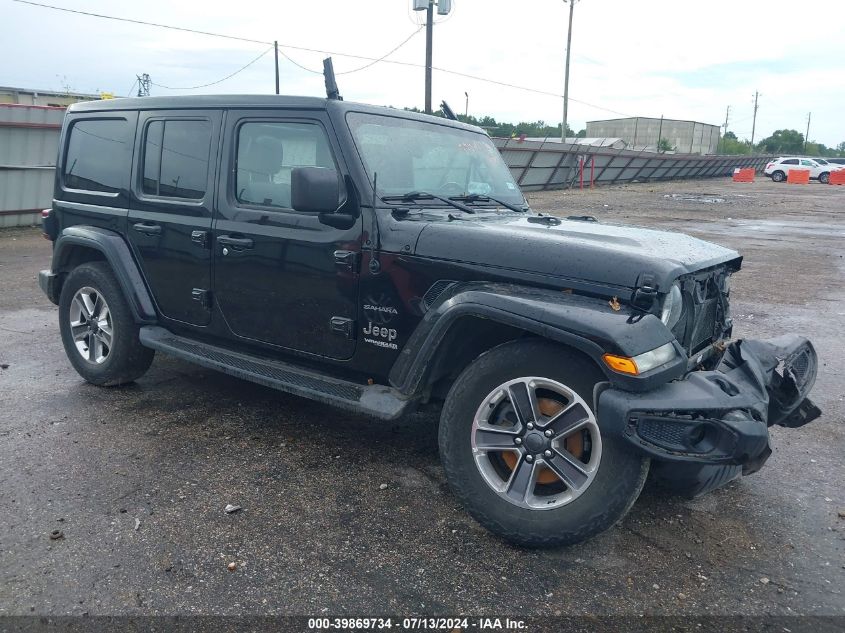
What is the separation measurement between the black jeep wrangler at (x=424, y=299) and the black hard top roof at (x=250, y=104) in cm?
1

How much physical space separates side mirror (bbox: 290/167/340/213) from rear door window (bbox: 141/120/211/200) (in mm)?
1122

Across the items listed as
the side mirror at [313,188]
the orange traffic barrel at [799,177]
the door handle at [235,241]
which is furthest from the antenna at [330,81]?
the orange traffic barrel at [799,177]

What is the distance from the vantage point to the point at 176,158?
15.2ft

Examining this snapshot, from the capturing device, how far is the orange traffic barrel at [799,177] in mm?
43959

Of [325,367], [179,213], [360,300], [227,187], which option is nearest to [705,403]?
[360,300]

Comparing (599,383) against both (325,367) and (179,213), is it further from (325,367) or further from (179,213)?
(179,213)

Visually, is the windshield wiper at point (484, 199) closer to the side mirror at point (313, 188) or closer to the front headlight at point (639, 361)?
the side mirror at point (313, 188)

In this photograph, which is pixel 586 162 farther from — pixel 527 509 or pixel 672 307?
pixel 527 509

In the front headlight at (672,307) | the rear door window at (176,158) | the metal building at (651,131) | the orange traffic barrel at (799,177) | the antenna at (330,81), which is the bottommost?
the front headlight at (672,307)

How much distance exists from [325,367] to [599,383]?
65.3 inches

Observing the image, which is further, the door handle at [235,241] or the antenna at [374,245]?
the door handle at [235,241]

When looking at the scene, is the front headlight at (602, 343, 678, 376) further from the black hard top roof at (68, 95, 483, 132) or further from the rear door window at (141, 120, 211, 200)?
the rear door window at (141, 120, 211, 200)

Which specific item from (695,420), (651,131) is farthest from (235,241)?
(651,131)

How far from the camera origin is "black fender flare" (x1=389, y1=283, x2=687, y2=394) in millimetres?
2850
